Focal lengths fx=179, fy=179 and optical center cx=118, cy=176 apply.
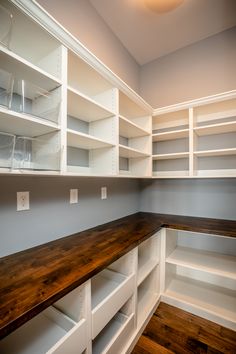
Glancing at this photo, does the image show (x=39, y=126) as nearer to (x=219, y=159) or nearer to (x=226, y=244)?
(x=219, y=159)

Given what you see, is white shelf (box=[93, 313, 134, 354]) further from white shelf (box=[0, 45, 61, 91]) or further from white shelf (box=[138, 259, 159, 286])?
white shelf (box=[0, 45, 61, 91])

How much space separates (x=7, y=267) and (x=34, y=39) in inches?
53.1

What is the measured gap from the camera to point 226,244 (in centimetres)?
206

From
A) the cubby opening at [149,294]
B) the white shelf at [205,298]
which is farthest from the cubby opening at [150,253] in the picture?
the white shelf at [205,298]

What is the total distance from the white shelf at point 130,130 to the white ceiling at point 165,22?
117cm

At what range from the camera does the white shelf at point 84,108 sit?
126 centimetres

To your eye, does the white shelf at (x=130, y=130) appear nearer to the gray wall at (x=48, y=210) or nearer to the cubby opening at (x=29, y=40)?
the gray wall at (x=48, y=210)

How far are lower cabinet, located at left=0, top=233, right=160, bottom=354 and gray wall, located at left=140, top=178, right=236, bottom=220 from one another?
33.6 inches

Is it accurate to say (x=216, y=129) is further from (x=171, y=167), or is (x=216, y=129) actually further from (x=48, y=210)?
(x=48, y=210)

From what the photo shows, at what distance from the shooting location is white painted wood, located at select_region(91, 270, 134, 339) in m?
1.04

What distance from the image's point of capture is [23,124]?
3.35ft

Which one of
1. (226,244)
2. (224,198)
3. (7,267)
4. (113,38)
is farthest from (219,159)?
(7,267)

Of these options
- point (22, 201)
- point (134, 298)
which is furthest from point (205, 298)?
point (22, 201)

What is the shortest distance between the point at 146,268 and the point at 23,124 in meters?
1.61
